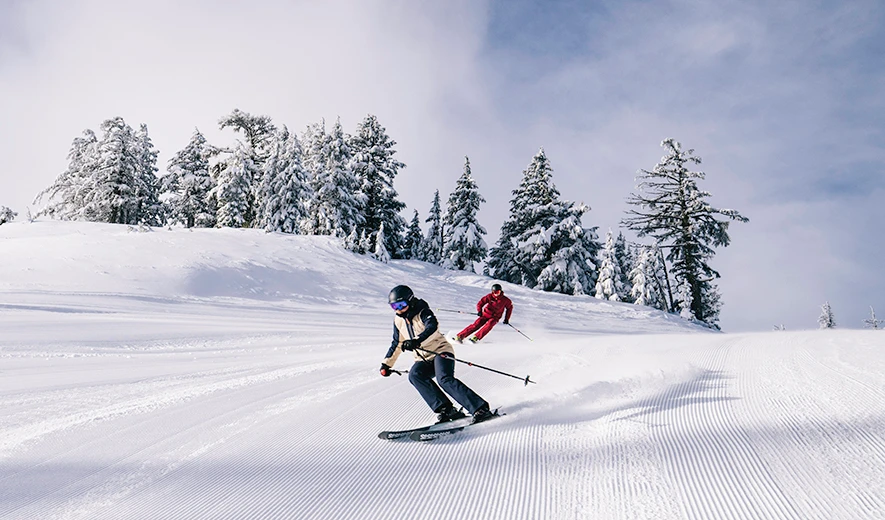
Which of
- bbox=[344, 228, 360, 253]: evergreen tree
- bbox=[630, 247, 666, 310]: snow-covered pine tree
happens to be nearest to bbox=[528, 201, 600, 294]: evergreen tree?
bbox=[630, 247, 666, 310]: snow-covered pine tree

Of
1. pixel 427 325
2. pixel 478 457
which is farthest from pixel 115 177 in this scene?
pixel 478 457

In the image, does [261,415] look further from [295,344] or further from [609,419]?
[295,344]

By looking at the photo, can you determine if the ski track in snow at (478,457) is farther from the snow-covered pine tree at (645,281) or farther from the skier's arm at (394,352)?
the snow-covered pine tree at (645,281)

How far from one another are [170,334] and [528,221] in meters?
30.9

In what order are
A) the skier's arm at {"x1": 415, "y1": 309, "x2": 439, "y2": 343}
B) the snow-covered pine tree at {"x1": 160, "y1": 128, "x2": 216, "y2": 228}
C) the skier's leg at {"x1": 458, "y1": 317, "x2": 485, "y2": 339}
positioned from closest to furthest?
1. the skier's arm at {"x1": 415, "y1": 309, "x2": 439, "y2": 343}
2. the skier's leg at {"x1": 458, "y1": 317, "x2": 485, "y2": 339}
3. the snow-covered pine tree at {"x1": 160, "y1": 128, "x2": 216, "y2": 228}

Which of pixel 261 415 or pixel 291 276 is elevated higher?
pixel 291 276

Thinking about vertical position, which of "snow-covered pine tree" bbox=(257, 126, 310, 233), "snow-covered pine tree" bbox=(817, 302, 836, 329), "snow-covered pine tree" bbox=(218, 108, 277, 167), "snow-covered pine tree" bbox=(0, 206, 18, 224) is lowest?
"snow-covered pine tree" bbox=(817, 302, 836, 329)

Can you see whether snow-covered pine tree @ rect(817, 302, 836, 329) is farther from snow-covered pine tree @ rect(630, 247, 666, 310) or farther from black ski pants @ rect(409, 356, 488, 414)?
black ski pants @ rect(409, 356, 488, 414)

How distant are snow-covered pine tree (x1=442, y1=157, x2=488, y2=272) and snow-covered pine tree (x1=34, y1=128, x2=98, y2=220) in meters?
30.0

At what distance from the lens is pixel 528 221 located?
38781 mm

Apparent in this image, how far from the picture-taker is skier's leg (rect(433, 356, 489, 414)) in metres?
4.75

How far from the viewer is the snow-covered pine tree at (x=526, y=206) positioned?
3838 cm

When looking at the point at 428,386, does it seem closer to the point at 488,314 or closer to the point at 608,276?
the point at 488,314

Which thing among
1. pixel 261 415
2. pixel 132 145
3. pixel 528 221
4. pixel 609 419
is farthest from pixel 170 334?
pixel 132 145
